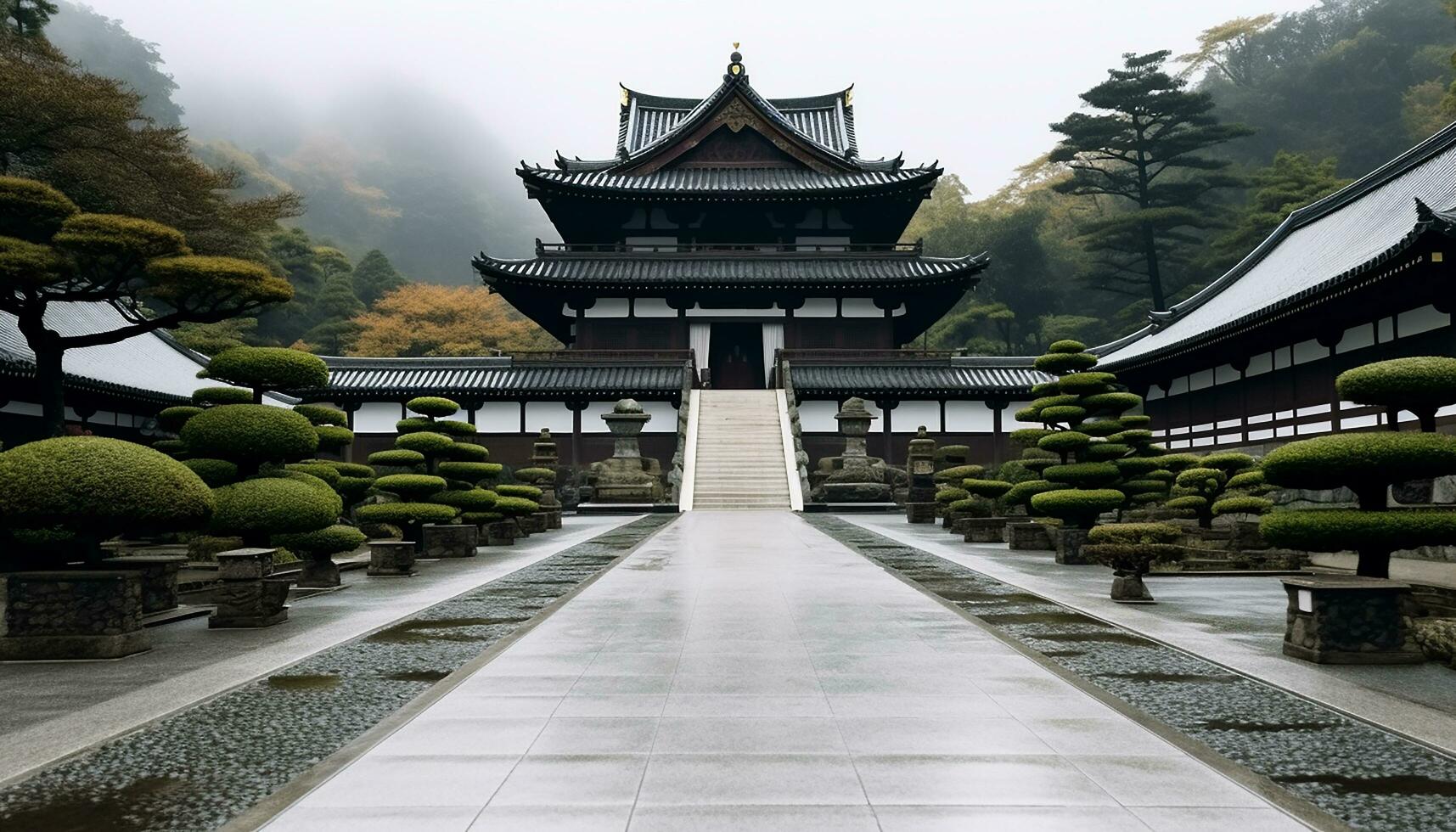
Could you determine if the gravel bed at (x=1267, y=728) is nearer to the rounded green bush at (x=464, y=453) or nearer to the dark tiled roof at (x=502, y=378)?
the rounded green bush at (x=464, y=453)

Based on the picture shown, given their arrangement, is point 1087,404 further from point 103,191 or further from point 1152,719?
point 103,191

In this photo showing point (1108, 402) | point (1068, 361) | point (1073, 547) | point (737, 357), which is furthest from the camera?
point (737, 357)

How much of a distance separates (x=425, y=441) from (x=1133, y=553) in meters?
11.6

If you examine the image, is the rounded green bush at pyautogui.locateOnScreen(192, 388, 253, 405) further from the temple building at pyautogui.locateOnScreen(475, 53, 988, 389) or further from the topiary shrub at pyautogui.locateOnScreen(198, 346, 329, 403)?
the temple building at pyautogui.locateOnScreen(475, 53, 988, 389)

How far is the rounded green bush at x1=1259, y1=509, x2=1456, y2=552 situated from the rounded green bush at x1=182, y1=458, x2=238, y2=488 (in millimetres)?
12593

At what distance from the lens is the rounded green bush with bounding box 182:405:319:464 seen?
11273 millimetres

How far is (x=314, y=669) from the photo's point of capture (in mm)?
7035

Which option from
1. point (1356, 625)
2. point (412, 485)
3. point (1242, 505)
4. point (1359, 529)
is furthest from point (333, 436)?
point (1242, 505)

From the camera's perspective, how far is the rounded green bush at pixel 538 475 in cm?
2447

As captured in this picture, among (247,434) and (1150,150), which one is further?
(1150,150)

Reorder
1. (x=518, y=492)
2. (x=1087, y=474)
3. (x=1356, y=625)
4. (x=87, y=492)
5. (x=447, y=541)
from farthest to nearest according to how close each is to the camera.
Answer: (x=518, y=492) < (x=447, y=541) < (x=1087, y=474) < (x=87, y=492) < (x=1356, y=625)

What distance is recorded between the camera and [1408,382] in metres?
8.30

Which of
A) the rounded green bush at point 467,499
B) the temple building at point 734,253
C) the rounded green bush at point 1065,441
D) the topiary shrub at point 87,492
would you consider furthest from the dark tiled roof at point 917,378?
the topiary shrub at point 87,492

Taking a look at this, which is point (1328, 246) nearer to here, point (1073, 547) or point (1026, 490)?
point (1026, 490)
